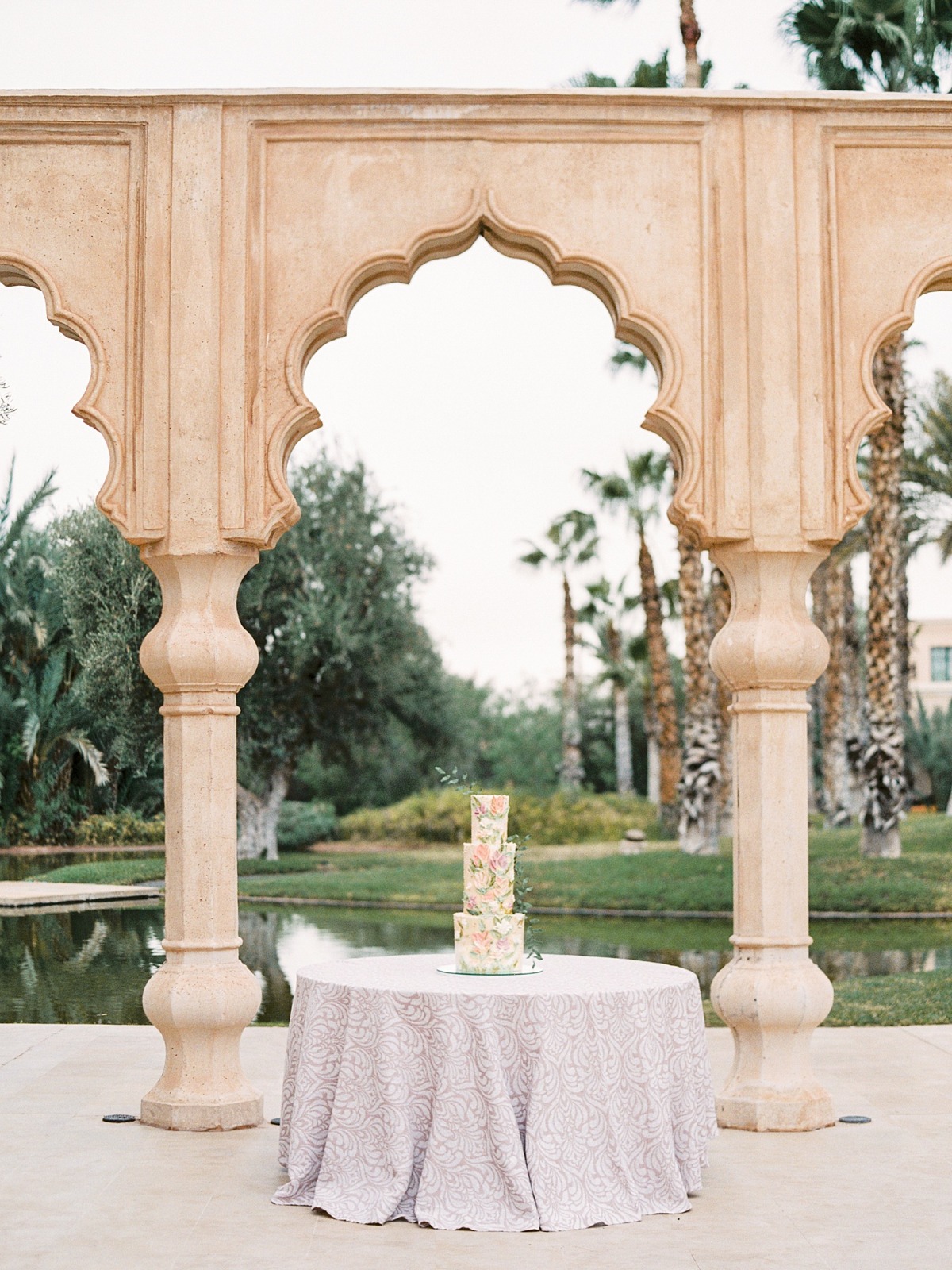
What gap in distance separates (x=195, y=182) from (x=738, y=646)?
296 cm

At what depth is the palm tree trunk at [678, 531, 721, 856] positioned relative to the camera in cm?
1792

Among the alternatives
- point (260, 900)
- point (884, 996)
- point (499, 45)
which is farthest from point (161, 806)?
point (499, 45)

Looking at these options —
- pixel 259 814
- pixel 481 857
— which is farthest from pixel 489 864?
pixel 259 814

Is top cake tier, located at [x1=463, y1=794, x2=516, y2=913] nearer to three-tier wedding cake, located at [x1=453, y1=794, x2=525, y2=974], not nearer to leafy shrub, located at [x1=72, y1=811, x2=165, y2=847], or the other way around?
three-tier wedding cake, located at [x1=453, y1=794, x2=525, y2=974]

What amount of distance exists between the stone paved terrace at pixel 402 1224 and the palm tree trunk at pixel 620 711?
73.1 feet

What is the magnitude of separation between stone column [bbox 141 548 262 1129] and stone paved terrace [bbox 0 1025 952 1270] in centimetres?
18

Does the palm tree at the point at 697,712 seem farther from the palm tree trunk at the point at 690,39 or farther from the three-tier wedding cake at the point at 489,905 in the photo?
the three-tier wedding cake at the point at 489,905

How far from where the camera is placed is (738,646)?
240 inches

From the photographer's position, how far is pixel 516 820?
2445 cm

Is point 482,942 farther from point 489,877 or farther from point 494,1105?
point 494,1105

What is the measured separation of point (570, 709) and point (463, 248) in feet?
71.3

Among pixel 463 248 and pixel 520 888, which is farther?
pixel 463 248

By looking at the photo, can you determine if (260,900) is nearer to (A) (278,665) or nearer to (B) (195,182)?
(A) (278,665)

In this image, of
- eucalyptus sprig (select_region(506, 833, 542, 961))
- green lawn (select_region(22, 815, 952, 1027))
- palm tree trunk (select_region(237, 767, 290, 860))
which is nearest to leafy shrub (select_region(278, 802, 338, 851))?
green lawn (select_region(22, 815, 952, 1027))
